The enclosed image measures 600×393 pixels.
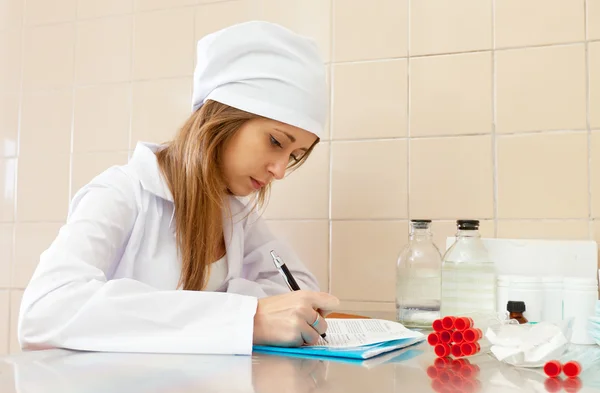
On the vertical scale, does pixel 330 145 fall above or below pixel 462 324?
above

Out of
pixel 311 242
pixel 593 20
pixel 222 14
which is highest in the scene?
pixel 222 14

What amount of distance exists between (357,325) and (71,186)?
3.61 feet

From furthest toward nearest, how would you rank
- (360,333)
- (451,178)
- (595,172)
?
(451,178) < (595,172) < (360,333)

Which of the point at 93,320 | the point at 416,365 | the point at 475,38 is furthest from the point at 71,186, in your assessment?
the point at 416,365

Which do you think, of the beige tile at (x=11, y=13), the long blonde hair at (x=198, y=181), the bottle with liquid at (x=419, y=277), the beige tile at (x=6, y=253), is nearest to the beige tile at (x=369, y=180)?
the bottle with liquid at (x=419, y=277)

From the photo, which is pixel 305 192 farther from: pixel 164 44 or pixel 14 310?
pixel 14 310

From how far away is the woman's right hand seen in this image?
0.85 meters

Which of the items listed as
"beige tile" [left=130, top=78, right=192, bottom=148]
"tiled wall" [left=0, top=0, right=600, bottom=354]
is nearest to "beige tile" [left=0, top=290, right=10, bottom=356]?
"tiled wall" [left=0, top=0, right=600, bottom=354]

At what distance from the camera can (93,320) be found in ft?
2.78

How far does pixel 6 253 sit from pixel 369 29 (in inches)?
48.6

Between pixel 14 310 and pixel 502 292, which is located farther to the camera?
pixel 14 310

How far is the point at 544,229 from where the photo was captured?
134cm

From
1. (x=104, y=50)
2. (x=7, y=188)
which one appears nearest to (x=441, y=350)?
(x=104, y=50)

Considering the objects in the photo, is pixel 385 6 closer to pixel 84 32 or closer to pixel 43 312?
pixel 84 32
